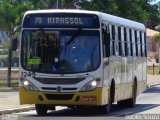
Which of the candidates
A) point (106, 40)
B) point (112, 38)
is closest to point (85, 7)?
point (112, 38)

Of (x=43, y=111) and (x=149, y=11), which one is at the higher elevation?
(x=149, y=11)

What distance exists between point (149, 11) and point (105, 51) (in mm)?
27996

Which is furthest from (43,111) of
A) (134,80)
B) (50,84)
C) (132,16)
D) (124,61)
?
(132,16)

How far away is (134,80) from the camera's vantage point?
26359 millimetres

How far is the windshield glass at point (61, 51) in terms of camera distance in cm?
2034

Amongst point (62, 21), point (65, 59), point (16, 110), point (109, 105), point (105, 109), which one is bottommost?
point (16, 110)

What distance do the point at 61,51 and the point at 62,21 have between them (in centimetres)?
91

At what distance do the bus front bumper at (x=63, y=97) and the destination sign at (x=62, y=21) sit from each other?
194 cm

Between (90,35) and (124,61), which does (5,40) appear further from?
(90,35)

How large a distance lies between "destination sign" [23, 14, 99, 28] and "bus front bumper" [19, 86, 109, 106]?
1.94 meters

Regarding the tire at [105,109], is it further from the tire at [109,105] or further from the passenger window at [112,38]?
the passenger window at [112,38]

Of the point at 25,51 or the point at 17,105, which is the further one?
the point at 17,105

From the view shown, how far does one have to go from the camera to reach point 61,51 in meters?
20.5

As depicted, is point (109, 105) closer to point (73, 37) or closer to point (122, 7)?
point (73, 37)
